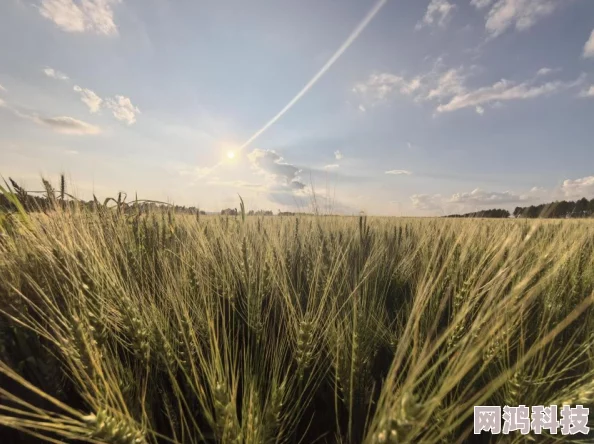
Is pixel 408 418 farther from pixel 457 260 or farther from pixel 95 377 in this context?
pixel 457 260

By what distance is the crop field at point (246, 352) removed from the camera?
2.48ft

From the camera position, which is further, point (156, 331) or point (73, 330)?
point (156, 331)

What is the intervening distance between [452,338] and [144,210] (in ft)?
7.64

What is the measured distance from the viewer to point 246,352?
1.24m

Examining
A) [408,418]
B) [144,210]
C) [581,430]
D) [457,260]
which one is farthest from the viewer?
[144,210]

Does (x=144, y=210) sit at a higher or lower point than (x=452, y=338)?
higher

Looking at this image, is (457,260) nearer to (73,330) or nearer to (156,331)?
(156,331)

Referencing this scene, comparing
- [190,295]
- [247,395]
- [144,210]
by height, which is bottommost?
[247,395]

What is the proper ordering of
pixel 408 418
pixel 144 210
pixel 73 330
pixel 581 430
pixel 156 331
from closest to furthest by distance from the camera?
1. pixel 408 418
2. pixel 73 330
3. pixel 581 430
4. pixel 156 331
5. pixel 144 210

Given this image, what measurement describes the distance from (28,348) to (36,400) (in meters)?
0.24

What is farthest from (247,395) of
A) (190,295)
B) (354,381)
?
(190,295)

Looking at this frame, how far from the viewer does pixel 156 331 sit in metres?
1.09

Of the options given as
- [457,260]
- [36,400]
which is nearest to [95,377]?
[36,400]

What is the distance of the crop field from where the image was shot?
0.76m
